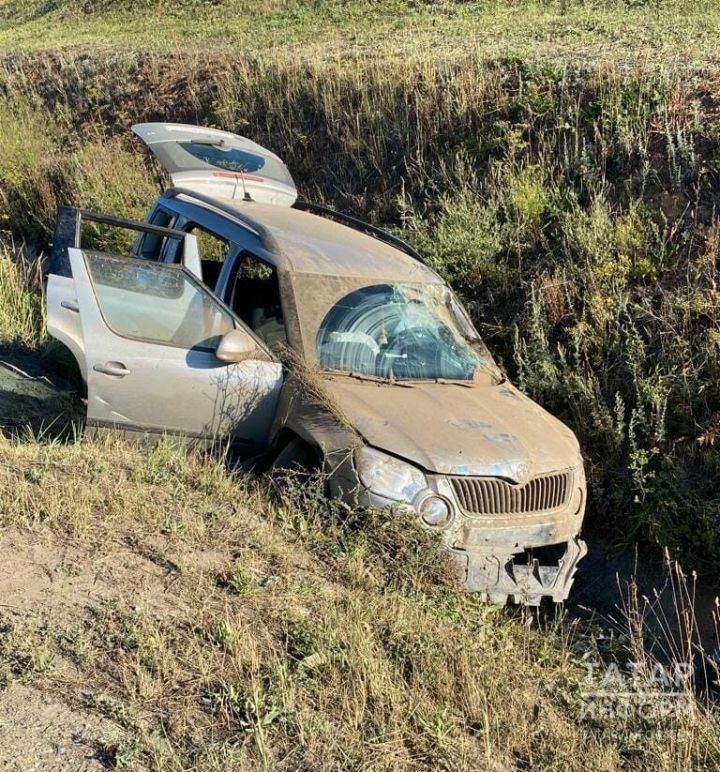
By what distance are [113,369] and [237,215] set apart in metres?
1.66

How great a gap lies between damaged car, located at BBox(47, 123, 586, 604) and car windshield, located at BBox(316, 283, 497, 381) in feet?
0.03

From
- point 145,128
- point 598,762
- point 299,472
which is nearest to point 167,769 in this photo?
point 598,762

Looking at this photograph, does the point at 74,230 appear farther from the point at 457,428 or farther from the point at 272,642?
the point at 272,642

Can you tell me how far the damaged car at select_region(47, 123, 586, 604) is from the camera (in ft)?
15.1

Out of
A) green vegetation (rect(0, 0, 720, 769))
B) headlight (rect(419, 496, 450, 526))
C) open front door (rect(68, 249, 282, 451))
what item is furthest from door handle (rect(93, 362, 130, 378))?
headlight (rect(419, 496, 450, 526))

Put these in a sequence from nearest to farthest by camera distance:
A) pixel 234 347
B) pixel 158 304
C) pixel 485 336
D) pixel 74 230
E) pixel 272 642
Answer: pixel 272 642 → pixel 234 347 → pixel 158 304 → pixel 74 230 → pixel 485 336

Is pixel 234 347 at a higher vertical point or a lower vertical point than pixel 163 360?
higher

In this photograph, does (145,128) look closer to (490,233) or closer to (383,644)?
(490,233)

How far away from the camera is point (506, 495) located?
468cm

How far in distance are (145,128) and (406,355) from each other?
151 inches

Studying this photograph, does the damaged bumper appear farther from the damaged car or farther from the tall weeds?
Result: the tall weeds

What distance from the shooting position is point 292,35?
55.4ft

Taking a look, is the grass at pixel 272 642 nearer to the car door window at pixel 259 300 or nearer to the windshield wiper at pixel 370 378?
the windshield wiper at pixel 370 378

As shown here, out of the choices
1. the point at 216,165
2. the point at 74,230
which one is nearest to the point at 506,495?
the point at 74,230
